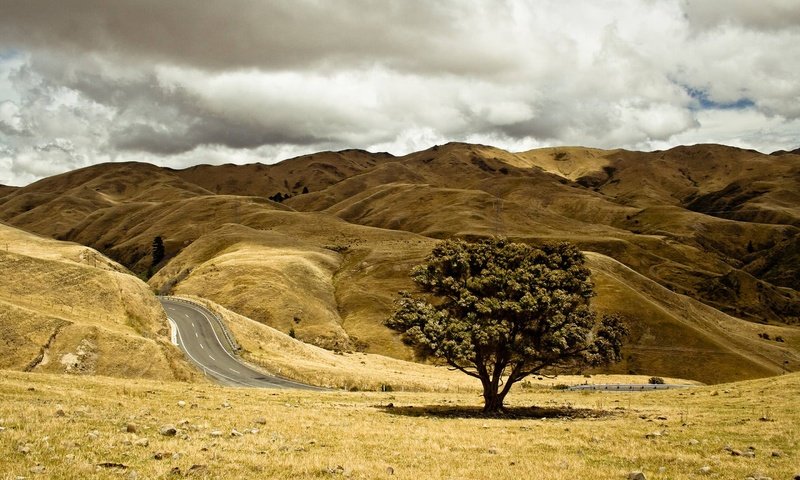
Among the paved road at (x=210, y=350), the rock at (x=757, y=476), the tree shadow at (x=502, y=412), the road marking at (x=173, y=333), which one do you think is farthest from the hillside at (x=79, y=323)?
the rock at (x=757, y=476)

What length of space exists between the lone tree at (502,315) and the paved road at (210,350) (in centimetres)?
2811

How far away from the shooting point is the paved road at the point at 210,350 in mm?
64588

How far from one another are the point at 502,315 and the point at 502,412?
6.40 m

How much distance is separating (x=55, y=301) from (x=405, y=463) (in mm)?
55720

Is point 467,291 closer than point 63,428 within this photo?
No

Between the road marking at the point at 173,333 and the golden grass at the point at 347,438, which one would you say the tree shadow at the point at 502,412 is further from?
the road marking at the point at 173,333

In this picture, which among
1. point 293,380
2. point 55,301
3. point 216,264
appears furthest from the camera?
point 216,264

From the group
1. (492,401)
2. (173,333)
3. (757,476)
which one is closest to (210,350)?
(173,333)

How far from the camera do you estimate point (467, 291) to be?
3984 cm

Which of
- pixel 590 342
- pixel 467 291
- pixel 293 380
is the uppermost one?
pixel 467 291

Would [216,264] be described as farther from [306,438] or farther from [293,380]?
[306,438]

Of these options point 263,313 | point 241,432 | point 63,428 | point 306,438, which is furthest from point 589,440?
point 263,313

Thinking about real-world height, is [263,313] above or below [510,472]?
above

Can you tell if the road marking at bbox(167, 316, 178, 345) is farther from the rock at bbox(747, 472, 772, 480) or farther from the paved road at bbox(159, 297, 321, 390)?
the rock at bbox(747, 472, 772, 480)
